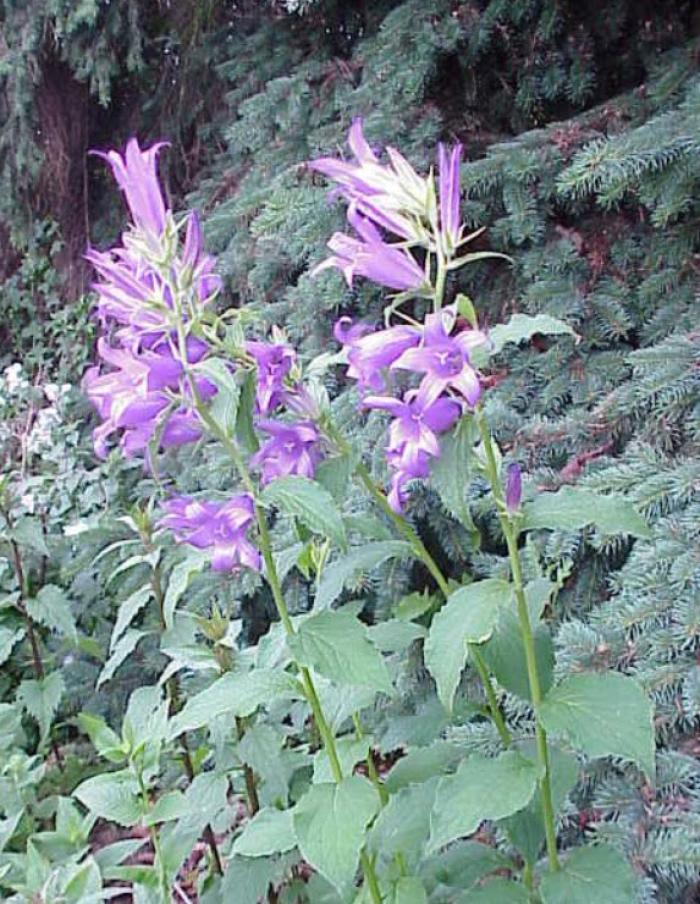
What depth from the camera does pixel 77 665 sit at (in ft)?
8.23

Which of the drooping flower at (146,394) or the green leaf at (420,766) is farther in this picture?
the green leaf at (420,766)

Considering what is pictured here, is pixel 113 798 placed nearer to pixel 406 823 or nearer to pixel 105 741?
pixel 105 741

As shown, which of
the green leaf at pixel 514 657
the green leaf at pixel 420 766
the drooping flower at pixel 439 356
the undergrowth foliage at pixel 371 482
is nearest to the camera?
the drooping flower at pixel 439 356

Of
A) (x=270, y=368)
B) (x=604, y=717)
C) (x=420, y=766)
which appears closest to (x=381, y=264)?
(x=270, y=368)

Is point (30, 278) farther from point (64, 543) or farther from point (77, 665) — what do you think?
point (77, 665)

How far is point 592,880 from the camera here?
3.41 ft

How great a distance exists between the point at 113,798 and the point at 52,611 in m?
0.69

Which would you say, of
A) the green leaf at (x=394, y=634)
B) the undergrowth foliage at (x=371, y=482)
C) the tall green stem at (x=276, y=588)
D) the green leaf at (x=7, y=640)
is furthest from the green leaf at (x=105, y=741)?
the green leaf at (x=7, y=640)

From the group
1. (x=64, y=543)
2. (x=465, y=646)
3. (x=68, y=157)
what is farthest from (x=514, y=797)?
(x=68, y=157)

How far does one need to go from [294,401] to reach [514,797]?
440 millimetres

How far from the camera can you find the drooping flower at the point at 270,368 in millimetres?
970

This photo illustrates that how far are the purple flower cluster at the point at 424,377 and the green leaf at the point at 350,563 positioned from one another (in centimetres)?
15

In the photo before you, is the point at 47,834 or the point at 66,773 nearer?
the point at 47,834

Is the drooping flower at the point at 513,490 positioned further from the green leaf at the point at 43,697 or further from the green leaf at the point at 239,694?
the green leaf at the point at 43,697
